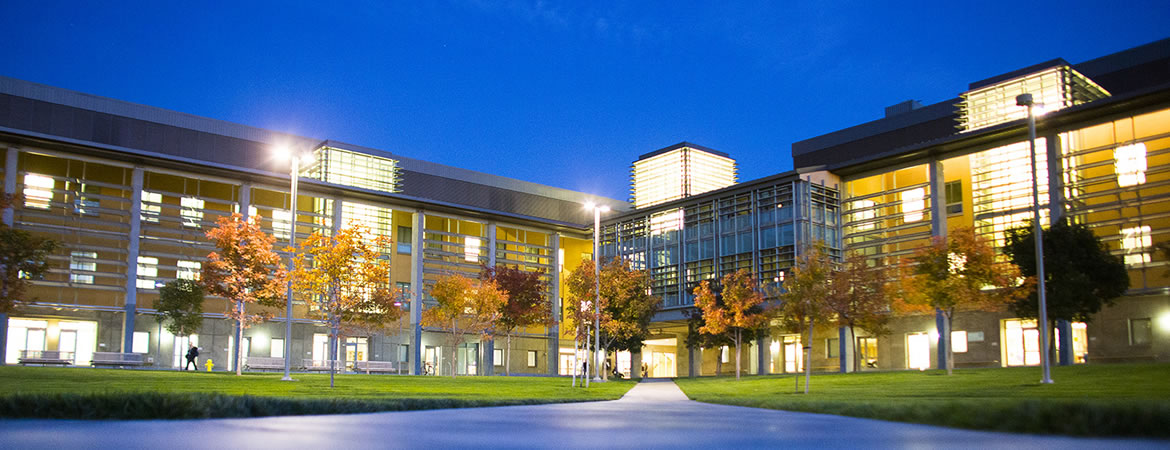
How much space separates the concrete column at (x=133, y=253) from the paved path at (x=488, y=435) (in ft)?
152

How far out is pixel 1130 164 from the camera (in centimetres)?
4325

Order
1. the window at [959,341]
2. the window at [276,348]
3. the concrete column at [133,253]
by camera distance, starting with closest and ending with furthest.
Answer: the window at [959,341] → the concrete column at [133,253] → the window at [276,348]

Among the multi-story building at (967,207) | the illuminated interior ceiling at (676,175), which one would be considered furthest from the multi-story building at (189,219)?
the multi-story building at (967,207)

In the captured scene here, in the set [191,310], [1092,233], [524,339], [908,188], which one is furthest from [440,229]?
[1092,233]

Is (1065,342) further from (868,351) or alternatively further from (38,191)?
(38,191)

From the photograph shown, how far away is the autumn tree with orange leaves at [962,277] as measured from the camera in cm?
3500

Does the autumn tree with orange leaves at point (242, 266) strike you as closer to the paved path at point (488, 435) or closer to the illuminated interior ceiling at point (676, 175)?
the paved path at point (488, 435)

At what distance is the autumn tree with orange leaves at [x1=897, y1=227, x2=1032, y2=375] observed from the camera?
115 feet

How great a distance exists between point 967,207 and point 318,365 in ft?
135

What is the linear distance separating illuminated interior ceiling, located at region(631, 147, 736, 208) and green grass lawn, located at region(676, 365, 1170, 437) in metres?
38.6

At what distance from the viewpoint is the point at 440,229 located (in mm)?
69438

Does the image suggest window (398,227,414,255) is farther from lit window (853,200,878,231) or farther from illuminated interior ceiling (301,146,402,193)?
lit window (853,200,878,231)

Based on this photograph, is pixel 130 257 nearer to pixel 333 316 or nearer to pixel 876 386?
pixel 333 316

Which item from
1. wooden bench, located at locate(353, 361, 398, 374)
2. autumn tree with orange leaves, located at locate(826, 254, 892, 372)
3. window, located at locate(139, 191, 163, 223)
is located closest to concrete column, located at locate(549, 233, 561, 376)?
wooden bench, located at locate(353, 361, 398, 374)
